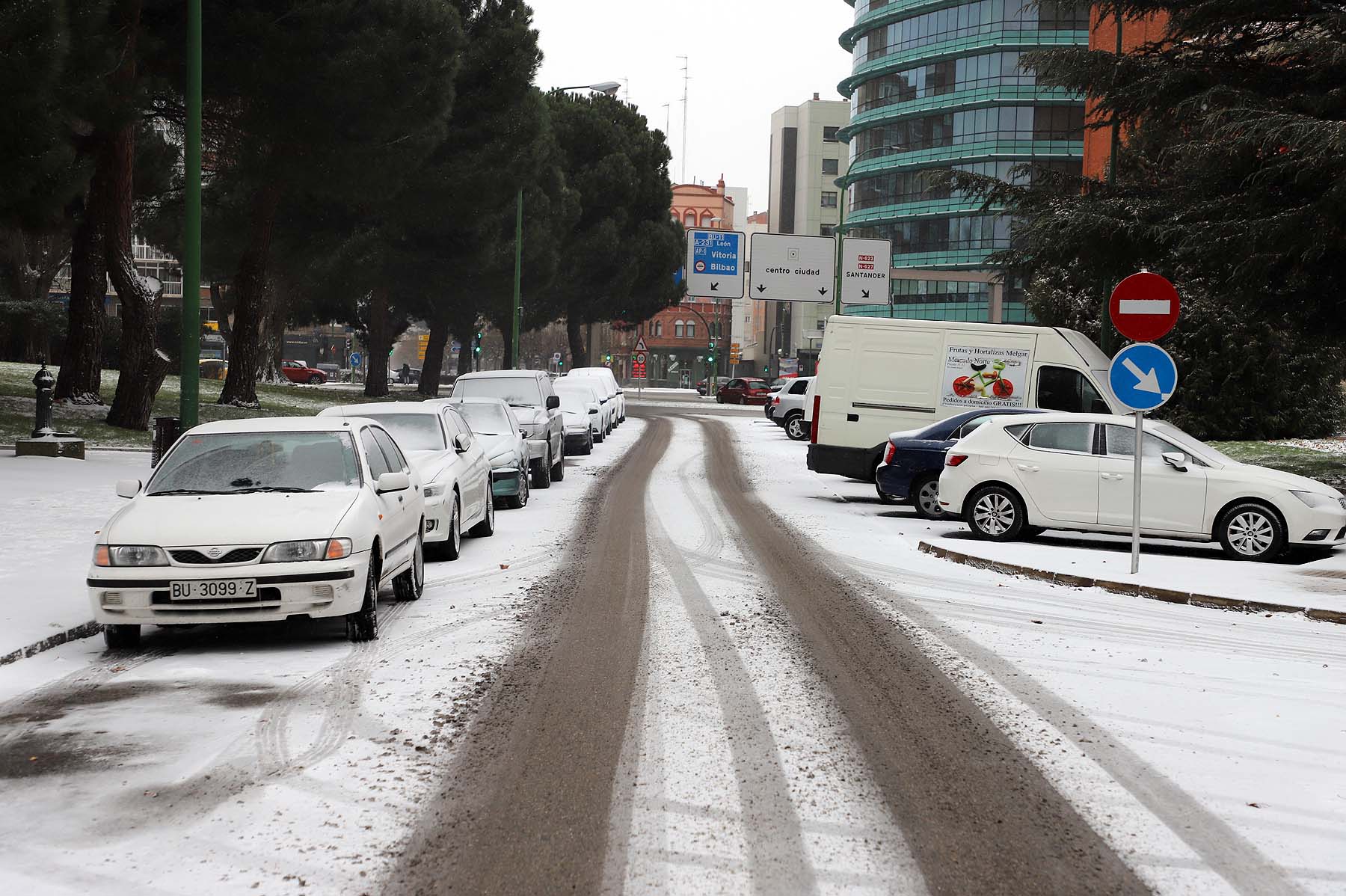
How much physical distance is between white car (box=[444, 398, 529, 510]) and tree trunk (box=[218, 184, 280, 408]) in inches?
624

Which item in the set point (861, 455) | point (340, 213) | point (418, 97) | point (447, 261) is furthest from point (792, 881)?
point (447, 261)

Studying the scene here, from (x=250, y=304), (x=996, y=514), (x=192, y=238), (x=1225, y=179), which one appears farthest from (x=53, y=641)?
(x=250, y=304)

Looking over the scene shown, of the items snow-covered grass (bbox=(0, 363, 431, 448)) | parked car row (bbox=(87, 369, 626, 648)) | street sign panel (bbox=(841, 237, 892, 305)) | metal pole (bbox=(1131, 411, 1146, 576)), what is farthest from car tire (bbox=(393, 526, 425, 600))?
street sign panel (bbox=(841, 237, 892, 305))

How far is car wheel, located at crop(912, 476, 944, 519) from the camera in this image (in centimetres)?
1712

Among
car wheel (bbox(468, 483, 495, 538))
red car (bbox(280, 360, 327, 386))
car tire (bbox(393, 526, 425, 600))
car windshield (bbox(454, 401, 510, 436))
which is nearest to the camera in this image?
car tire (bbox(393, 526, 425, 600))

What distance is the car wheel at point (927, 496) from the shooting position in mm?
17125

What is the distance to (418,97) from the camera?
2750 cm

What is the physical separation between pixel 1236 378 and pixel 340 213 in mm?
23691

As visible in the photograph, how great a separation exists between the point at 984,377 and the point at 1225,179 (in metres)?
4.64

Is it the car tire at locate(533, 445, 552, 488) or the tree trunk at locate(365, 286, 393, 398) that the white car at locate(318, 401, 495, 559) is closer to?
the car tire at locate(533, 445, 552, 488)

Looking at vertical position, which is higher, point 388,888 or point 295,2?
point 295,2

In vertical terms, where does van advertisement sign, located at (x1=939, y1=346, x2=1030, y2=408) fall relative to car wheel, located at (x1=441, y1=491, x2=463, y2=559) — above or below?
above

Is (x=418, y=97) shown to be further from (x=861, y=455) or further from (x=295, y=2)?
(x=861, y=455)

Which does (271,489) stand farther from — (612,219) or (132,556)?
(612,219)
